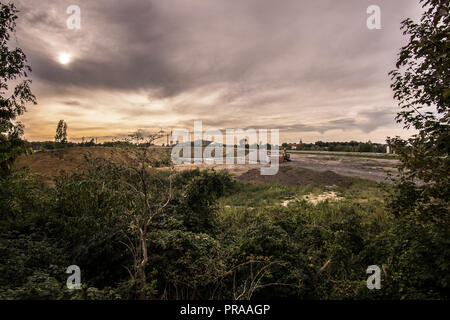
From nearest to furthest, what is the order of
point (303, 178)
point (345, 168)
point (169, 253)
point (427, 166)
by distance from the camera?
point (427, 166), point (169, 253), point (303, 178), point (345, 168)

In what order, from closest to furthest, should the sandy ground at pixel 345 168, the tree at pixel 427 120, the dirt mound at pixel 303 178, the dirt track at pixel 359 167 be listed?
the tree at pixel 427 120 → the dirt mound at pixel 303 178 → the dirt track at pixel 359 167 → the sandy ground at pixel 345 168

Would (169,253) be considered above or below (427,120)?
below

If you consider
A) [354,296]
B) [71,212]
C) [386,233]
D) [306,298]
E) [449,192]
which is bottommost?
[306,298]

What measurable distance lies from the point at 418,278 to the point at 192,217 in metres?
5.56

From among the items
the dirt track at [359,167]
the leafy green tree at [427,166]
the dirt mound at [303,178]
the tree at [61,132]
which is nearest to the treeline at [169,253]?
the leafy green tree at [427,166]

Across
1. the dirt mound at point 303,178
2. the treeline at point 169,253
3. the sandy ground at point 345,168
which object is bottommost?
the treeline at point 169,253

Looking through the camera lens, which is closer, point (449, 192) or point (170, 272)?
point (449, 192)

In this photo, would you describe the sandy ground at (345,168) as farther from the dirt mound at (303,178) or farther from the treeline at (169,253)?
the treeline at (169,253)

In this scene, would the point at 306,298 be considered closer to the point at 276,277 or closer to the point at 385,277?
the point at 276,277

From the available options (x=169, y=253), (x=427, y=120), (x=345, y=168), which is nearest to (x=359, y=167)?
(x=345, y=168)

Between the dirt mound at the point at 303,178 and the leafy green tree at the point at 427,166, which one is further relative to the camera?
the dirt mound at the point at 303,178

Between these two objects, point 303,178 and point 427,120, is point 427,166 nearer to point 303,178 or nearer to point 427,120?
point 427,120

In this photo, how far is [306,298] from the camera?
4184 millimetres
